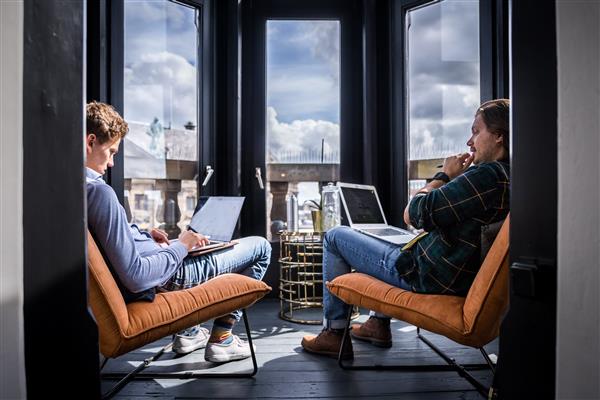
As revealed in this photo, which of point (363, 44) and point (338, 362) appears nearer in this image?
point (338, 362)

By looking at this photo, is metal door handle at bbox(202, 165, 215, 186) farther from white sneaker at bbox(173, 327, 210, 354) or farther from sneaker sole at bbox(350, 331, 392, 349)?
sneaker sole at bbox(350, 331, 392, 349)

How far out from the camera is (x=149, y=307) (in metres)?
1.41

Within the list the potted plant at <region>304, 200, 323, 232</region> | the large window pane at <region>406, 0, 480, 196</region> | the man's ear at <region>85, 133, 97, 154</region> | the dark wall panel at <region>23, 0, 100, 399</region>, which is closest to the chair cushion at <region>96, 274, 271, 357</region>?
the dark wall panel at <region>23, 0, 100, 399</region>

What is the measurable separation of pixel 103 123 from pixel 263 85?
1.84 meters

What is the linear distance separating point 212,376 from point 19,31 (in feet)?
4.53

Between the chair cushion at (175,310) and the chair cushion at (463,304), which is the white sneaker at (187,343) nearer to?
the chair cushion at (175,310)

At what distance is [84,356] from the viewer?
950 mm

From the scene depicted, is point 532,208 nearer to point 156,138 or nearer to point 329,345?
point 329,345

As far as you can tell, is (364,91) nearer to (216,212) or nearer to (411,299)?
(216,212)

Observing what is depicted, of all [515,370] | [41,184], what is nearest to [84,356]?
[41,184]

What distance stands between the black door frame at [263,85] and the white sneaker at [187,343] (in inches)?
47.2

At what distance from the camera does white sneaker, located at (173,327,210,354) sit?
1974 millimetres

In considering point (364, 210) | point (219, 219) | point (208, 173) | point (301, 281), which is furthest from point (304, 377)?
point (208, 173)

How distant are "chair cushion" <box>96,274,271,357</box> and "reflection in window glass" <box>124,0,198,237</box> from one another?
125 cm
